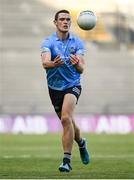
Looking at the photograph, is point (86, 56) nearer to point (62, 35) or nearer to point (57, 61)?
point (62, 35)

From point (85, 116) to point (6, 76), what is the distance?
10.1 meters

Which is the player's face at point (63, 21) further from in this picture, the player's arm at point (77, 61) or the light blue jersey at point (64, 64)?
the player's arm at point (77, 61)

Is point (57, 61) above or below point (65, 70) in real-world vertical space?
above

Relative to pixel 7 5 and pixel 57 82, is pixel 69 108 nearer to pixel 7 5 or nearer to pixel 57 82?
pixel 57 82

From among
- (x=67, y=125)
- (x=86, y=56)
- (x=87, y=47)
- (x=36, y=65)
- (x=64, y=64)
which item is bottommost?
(x=36, y=65)

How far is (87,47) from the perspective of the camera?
41.6 meters

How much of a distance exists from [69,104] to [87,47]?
102ft

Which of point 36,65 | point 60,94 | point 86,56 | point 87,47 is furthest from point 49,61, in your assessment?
point 87,47

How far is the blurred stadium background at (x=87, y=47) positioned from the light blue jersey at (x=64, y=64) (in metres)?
29.5

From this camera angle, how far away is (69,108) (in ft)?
34.4

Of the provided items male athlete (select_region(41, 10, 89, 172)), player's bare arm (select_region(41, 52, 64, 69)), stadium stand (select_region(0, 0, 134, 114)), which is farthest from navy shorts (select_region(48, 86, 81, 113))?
stadium stand (select_region(0, 0, 134, 114))

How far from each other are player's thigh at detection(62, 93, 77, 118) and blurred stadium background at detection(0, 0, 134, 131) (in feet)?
97.7

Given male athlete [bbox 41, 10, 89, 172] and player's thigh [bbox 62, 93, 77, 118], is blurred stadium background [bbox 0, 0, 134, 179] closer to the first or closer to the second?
male athlete [bbox 41, 10, 89, 172]

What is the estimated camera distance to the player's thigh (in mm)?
10461
